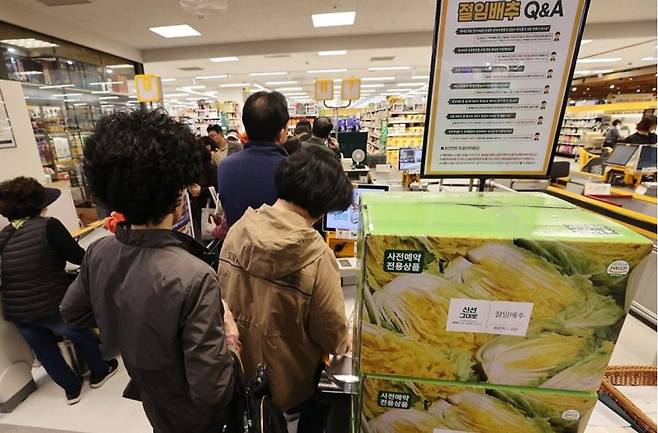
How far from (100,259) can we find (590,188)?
16.2 ft

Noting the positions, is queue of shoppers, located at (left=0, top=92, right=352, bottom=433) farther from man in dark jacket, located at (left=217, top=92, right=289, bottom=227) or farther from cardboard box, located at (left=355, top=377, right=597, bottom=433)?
man in dark jacket, located at (left=217, top=92, right=289, bottom=227)

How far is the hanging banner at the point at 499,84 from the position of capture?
30.6 inches

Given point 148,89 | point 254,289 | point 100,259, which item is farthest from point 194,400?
point 148,89

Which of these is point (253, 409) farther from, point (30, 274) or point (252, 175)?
point (30, 274)

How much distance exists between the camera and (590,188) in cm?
401

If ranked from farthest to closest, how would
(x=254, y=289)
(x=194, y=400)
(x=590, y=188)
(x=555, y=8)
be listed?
1. (x=590, y=188)
2. (x=254, y=289)
3. (x=194, y=400)
4. (x=555, y=8)

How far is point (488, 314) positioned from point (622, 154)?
17.9 feet

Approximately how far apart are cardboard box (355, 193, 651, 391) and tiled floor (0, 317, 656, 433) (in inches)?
71.8

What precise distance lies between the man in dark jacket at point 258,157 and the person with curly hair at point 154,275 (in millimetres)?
898

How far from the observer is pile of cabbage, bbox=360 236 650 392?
0.58 meters

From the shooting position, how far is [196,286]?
88cm

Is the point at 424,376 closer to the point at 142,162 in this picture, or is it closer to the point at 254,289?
the point at 254,289

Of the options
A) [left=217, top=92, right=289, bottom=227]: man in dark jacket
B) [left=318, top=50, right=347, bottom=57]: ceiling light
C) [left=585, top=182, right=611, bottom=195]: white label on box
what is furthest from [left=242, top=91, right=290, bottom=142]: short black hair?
[left=318, top=50, right=347, bottom=57]: ceiling light

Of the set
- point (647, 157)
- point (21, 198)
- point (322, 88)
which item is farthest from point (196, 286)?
point (322, 88)
